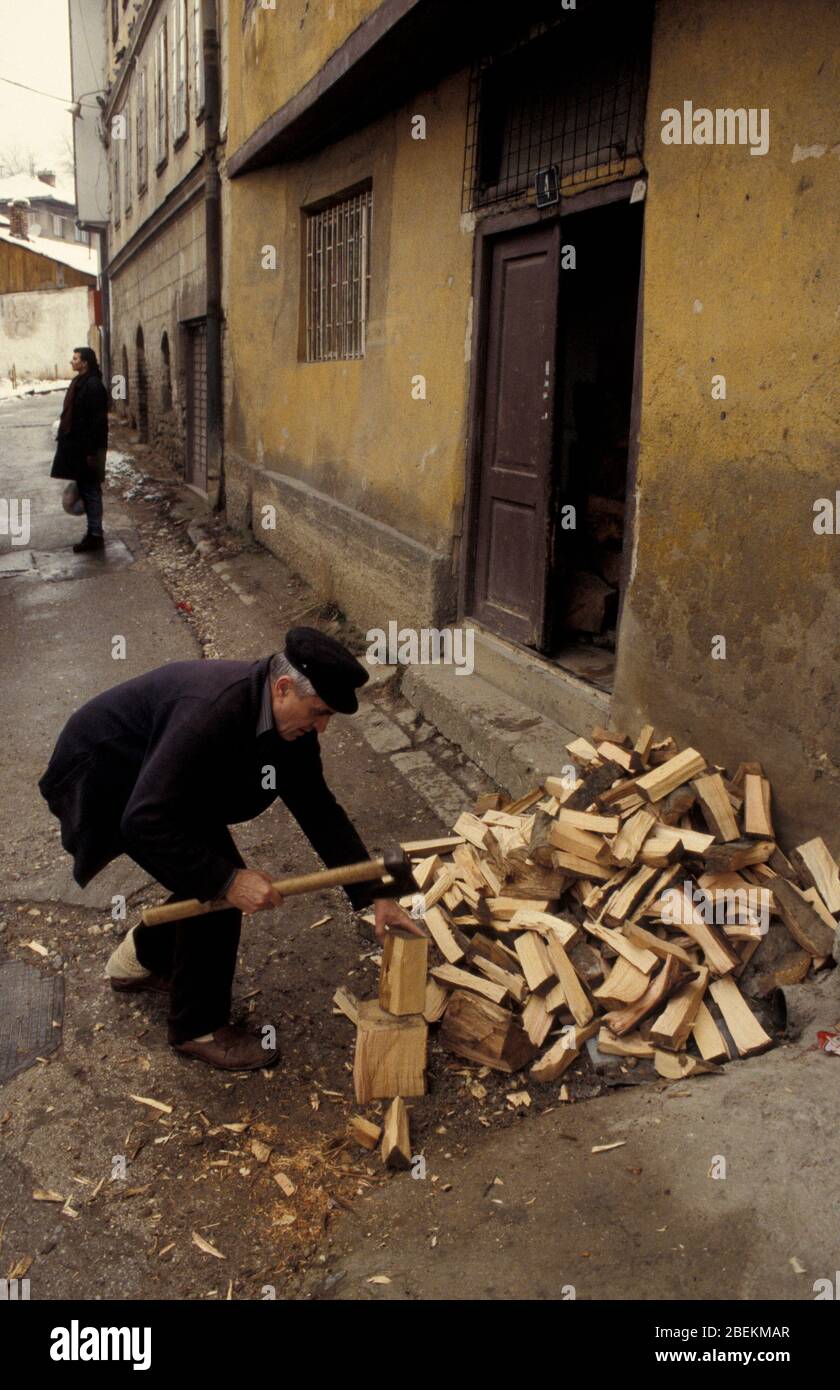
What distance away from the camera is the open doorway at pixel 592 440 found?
6371 millimetres

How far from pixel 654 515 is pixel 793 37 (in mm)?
1893

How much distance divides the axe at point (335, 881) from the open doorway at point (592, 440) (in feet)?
9.31

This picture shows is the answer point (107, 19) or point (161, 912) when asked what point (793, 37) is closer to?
point (161, 912)

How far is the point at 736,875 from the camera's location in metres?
4.07

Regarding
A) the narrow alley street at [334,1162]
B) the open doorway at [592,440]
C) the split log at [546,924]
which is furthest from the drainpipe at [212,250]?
the split log at [546,924]

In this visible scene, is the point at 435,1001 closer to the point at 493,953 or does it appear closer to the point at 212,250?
the point at 493,953

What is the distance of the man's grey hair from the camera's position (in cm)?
326

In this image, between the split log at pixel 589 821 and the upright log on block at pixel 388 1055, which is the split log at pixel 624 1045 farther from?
the split log at pixel 589 821

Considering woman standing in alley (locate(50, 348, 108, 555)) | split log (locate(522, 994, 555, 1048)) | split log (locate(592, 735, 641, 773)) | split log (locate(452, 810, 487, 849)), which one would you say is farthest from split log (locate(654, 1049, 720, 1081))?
woman standing in alley (locate(50, 348, 108, 555))

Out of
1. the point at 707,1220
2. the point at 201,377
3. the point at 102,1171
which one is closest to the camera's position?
the point at 707,1220

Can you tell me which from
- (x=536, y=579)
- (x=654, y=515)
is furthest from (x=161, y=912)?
(x=536, y=579)

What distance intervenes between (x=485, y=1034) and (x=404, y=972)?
47 cm

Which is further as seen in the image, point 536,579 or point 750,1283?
point 536,579

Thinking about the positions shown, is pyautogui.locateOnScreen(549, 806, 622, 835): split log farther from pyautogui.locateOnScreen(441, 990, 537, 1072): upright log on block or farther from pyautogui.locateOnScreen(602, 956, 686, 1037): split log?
pyautogui.locateOnScreen(441, 990, 537, 1072): upright log on block
